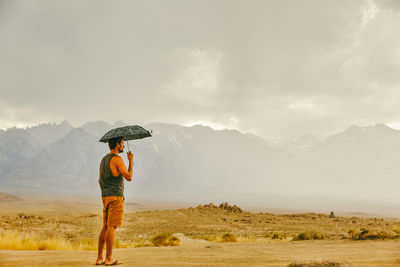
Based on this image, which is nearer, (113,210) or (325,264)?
(325,264)

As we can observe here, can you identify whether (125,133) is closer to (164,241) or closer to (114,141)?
(114,141)

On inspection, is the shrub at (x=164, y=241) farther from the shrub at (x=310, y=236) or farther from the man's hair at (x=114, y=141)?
the man's hair at (x=114, y=141)

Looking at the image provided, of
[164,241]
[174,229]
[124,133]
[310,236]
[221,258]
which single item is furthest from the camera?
[174,229]

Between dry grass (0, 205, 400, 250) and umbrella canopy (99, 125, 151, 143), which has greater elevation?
umbrella canopy (99, 125, 151, 143)

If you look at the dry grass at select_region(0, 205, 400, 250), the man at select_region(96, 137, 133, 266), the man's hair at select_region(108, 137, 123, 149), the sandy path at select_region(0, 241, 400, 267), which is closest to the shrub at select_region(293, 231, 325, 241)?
the dry grass at select_region(0, 205, 400, 250)

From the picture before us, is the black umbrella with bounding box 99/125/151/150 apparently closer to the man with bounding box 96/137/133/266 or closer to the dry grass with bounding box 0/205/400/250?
the man with bounding box 96/137/133/266

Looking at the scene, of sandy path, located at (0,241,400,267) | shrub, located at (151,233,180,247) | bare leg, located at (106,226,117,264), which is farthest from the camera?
shrub, located at (151,233,180,247)

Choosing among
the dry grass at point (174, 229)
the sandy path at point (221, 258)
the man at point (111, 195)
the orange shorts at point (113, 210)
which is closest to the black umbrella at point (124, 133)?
the man at point (111, 195)

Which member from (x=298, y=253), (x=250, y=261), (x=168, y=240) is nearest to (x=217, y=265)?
(x=250, y=261)

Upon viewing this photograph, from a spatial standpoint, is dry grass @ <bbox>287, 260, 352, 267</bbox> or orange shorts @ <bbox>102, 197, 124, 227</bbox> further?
orange shorts @ <bbox>102, 197, 124, 227</bbox>

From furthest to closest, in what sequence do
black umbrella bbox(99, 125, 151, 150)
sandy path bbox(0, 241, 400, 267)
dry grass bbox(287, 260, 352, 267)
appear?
black umbrella bbox(99, 125, 151, 150) < sandy path bbox(0, 241, 400, 267) < dry grass bbox(287, 260, 352, 267)

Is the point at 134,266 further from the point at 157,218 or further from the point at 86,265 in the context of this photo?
the point at 157,218

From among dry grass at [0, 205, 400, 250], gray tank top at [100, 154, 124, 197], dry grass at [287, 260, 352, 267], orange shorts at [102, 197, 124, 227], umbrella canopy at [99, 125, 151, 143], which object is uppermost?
umbrella canopy at [99, 125, 151, 143]

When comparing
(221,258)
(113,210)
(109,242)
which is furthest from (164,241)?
(113,210)
